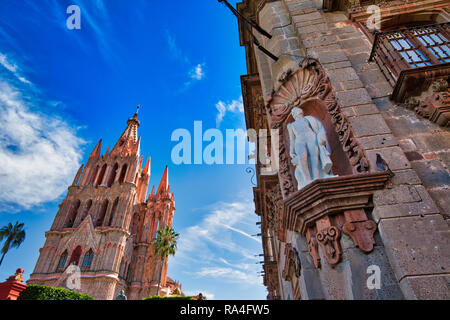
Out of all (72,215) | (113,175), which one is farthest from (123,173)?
(72,215)

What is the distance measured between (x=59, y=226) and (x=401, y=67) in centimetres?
5071

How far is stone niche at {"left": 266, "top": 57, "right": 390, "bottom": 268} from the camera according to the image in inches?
144

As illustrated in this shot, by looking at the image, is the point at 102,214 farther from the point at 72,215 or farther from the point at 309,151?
the point at 309,151

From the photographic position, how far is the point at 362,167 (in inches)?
162

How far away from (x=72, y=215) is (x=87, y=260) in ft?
34.4

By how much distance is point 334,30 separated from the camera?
23.2ft

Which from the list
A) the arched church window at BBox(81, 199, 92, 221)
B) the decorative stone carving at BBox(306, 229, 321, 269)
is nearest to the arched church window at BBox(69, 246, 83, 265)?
the arched church window at BBox(81, 199, 92, 221)

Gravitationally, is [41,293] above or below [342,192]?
above

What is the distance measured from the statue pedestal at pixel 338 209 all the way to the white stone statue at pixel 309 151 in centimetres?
41

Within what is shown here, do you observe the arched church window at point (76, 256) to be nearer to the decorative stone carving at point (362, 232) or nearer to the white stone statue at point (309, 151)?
the white stone statue at point (309, 151)

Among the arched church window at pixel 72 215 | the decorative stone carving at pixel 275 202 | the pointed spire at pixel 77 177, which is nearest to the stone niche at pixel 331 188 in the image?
the decorative stone carving at pixel 275 202

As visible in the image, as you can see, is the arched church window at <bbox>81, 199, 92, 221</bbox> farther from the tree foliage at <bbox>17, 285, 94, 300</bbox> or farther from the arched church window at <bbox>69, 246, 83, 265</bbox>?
the tree foliage at <bbox>17, 285, 94, 300</bbox>

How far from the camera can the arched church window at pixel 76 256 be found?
38375 mm
